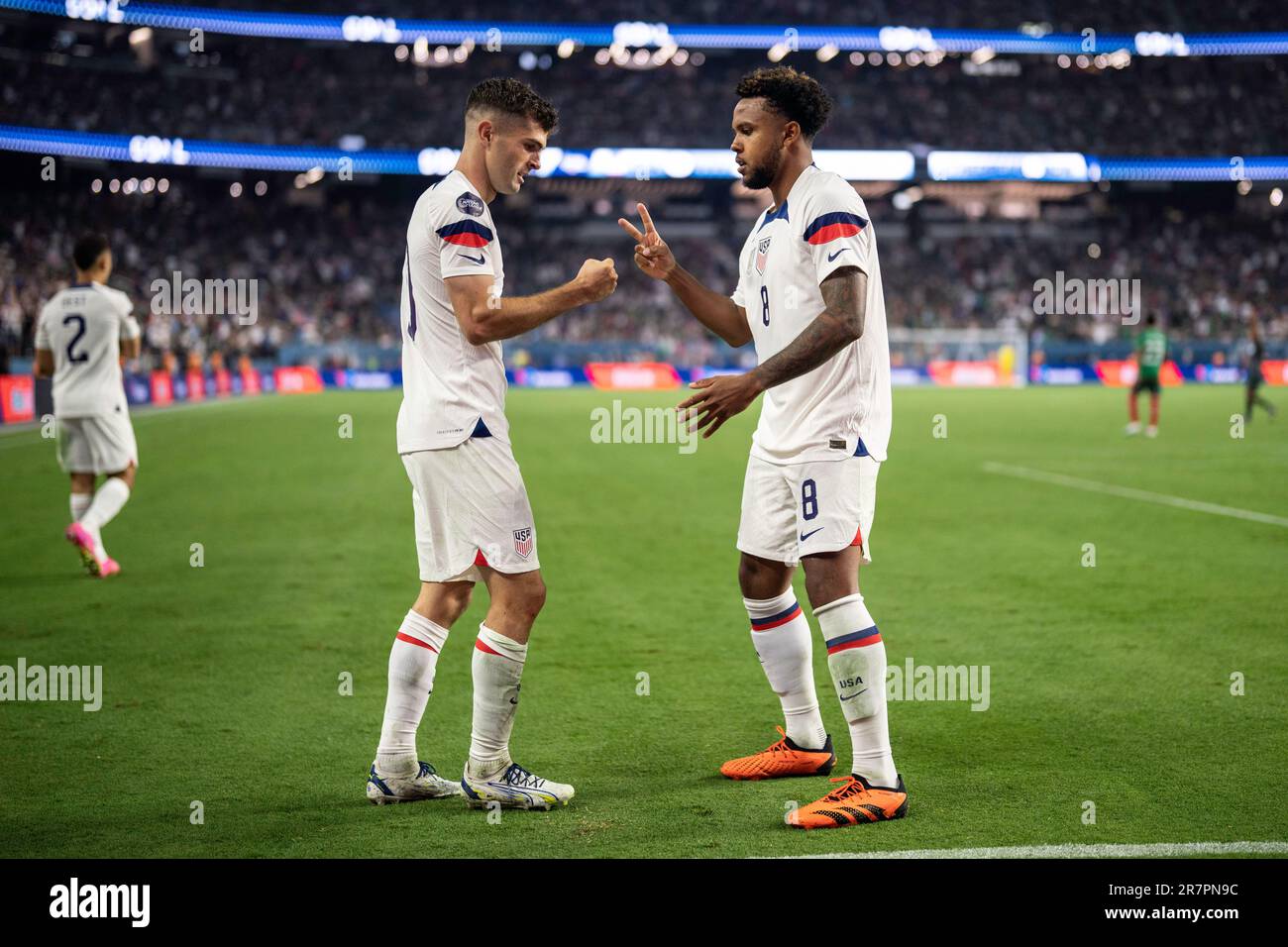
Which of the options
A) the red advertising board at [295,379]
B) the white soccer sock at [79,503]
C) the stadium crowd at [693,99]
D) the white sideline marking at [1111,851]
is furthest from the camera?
the stadium crowd at [693,99]

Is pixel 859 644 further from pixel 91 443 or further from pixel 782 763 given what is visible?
pixel 91 443

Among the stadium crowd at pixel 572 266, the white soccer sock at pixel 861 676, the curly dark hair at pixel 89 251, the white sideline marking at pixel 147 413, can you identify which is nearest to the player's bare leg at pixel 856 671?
the white soccer sock at pixel 861 676

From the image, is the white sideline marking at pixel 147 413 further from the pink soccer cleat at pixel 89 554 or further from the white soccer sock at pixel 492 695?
the white soccer sock at pixel 492 695

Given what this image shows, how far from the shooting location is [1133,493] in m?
13.5

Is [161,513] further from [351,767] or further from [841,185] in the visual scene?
[841,185]

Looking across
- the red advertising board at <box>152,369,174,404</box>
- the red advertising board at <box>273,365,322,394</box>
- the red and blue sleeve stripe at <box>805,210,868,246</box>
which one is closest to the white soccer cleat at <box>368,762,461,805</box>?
the red and blue sleeve stripe at <box>805,210,868,246</box>

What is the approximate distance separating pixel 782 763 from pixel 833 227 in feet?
6.58

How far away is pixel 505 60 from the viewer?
54125mm

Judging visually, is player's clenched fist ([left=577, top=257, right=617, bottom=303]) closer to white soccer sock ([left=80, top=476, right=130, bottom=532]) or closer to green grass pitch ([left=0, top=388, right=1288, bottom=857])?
green grass pitch ([left=0, top=388, right=1288, bottom=857])

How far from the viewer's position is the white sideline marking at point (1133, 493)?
38.2 ft

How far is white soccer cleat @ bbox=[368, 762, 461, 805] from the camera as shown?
14.4 feet

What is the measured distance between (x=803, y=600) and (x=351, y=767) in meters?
3.89

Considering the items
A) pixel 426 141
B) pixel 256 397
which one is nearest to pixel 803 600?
pixel 256 397

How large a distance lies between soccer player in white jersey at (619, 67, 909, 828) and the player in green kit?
18.0 m
